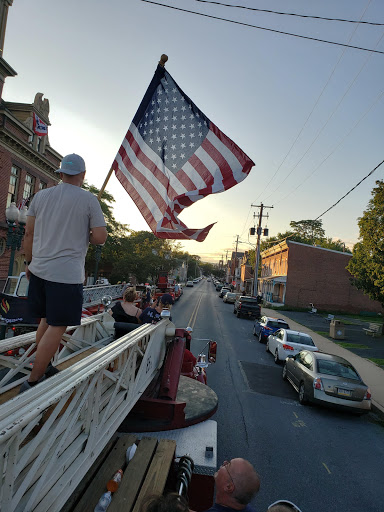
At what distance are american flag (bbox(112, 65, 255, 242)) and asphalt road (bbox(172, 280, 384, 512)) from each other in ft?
12.3

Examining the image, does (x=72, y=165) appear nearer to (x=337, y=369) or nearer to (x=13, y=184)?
(x=337, y=369)

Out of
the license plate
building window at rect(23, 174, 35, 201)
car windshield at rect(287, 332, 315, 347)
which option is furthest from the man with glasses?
building window at rect(23, 174, 35, 201)

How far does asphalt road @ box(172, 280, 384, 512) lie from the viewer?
15.9 ft

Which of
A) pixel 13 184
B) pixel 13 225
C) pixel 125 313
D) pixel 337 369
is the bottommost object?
pixel 337 369

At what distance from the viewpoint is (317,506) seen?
456 centimetres

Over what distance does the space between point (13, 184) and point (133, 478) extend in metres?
23.6

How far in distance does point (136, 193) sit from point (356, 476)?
566cm

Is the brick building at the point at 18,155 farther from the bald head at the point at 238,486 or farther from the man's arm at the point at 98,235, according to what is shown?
the bald head at the point at 238,486

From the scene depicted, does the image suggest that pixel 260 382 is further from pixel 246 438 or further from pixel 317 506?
pixel 317 506

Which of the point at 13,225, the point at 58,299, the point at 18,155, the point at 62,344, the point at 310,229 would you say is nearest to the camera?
the point at 58,299

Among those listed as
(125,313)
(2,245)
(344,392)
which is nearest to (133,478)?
(125,313)

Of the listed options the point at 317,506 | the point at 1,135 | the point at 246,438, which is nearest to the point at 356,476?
the point at 317,506

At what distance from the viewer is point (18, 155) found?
22.1m

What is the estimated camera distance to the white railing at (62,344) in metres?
2.93
